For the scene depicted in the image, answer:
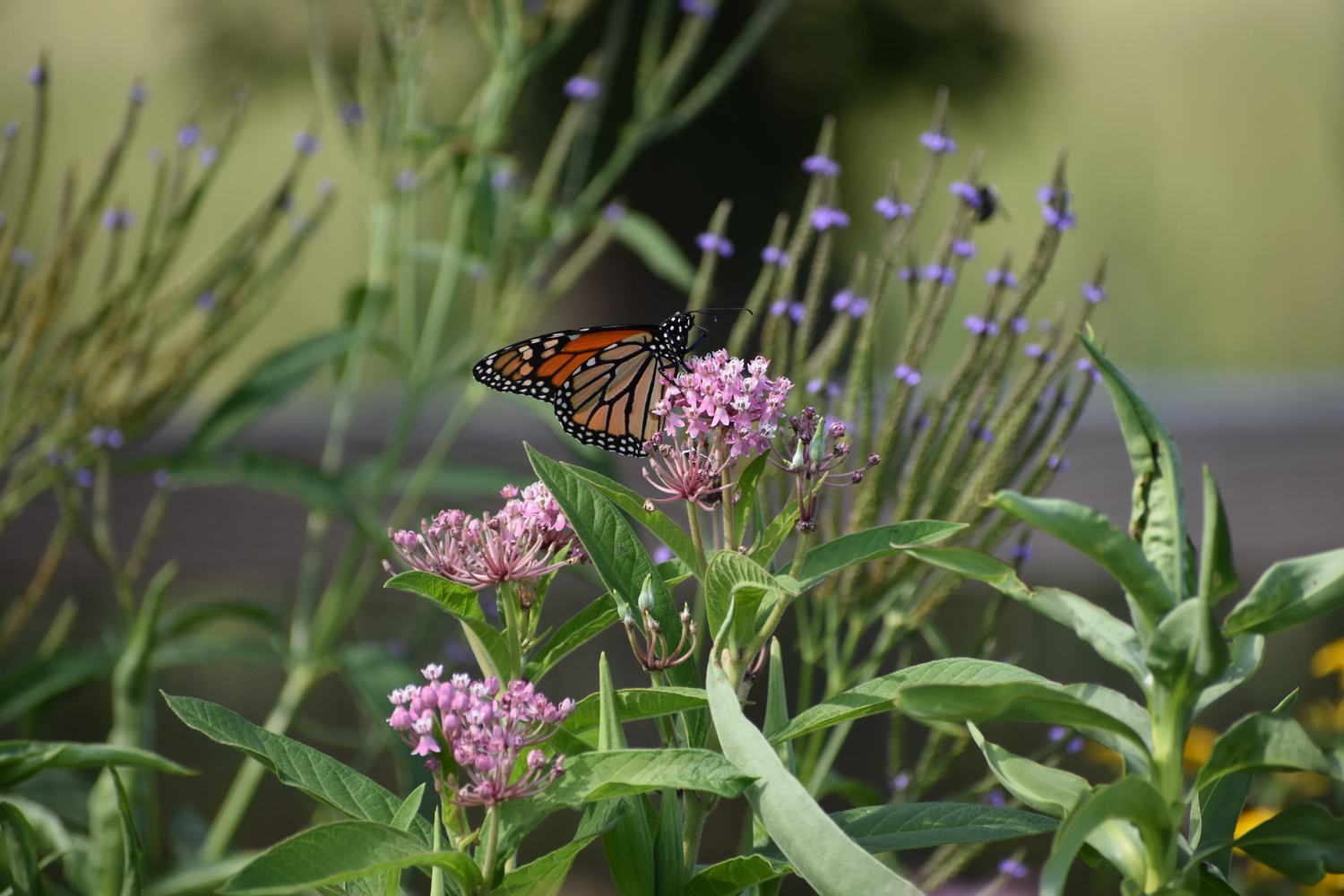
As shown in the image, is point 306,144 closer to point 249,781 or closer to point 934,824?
point 249,781

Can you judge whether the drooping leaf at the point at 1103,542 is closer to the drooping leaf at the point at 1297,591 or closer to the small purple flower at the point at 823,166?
the drooping leaf at the point at 1297,591

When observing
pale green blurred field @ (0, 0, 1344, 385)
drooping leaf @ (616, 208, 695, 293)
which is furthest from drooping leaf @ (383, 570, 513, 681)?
pale green blurred field @ (0, 0, 1344, 385)

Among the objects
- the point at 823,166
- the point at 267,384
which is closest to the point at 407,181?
the point at 267,384

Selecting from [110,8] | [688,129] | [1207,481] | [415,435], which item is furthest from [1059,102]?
[1207,481]

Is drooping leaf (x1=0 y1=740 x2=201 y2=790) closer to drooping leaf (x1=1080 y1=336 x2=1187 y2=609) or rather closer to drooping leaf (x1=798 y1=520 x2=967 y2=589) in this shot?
drooping leaf (x1=798 y1=520 x2=967 y2=589)

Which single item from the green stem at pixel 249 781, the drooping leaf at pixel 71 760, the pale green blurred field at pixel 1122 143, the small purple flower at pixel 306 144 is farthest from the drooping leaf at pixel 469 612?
the pale green blurred field at pixel 1122 143
